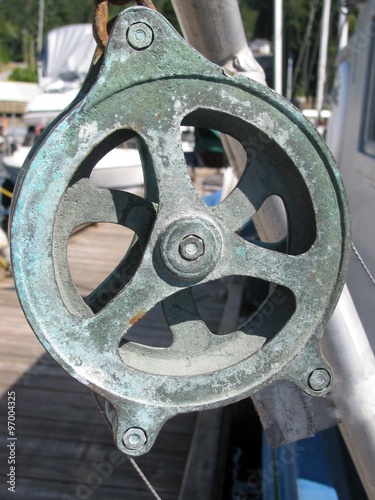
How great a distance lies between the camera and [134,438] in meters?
1.27

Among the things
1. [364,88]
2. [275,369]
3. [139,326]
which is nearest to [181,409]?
[275,369]

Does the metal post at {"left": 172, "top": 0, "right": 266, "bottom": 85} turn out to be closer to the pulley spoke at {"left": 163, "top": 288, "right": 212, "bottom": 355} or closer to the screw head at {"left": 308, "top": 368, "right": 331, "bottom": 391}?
the pulley spoke at {"left": 163, "top": 288, "right": 212, "bottom": 355}

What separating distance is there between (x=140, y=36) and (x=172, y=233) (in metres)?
0.39

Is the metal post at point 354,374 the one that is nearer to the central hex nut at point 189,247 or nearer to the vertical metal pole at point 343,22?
the central hex nut at point 189,247

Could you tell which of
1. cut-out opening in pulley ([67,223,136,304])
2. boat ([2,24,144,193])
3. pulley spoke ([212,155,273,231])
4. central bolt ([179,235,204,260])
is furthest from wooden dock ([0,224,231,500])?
boat ([2,24,144,193])

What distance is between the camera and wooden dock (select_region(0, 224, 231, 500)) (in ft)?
9.85

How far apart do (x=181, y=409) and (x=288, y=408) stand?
0.66 meters

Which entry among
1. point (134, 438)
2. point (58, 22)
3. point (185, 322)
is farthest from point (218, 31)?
point (58, 22)

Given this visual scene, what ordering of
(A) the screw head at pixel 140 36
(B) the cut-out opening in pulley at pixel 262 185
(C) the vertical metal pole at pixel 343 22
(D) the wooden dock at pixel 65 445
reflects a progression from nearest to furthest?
1. (A) the screw head at pixel 140 36
2. (B) the cut-out opening in pulley at pixel 262 185
3. (D) the wooden dock at pixel 65 445
4. (C) the vertical metal pole at pixel 343 22

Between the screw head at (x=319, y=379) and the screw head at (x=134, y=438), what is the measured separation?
1.25ft

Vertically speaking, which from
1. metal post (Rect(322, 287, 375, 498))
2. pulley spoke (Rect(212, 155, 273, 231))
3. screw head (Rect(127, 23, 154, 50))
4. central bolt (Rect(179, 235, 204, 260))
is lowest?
metal post (Rect(322, 287, 375, 498))

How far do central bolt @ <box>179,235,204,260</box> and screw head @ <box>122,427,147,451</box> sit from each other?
377 mm

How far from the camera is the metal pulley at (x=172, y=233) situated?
1187mm

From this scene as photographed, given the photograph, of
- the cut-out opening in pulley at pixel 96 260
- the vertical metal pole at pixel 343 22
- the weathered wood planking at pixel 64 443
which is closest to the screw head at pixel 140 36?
the weathered wood planking at pixel 64 443
